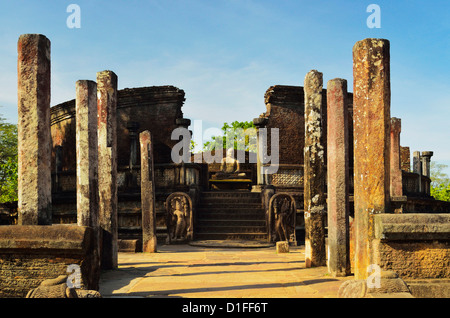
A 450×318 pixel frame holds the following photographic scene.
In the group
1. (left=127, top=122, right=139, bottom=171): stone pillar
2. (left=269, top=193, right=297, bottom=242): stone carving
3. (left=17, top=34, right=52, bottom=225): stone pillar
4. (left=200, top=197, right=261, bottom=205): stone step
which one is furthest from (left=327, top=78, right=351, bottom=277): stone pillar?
(left=127, top=122, right=139, bottom=171): stone pillar

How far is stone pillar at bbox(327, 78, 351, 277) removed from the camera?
6.38m

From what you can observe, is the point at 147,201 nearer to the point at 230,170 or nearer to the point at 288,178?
the point at 288,178

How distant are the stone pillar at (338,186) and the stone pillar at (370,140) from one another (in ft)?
3.18

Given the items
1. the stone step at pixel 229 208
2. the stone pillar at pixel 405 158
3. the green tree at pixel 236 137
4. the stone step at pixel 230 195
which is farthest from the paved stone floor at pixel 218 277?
the green tree at pixel 236 137

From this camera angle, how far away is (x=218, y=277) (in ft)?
21.0

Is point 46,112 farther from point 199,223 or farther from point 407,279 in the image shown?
point 199,223

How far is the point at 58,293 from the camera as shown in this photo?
378 cm

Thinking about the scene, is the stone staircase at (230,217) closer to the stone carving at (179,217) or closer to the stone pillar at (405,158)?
the stone carving at (179,217)

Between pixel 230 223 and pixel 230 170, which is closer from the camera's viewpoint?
pixel 230 223

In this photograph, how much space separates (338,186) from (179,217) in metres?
6.58

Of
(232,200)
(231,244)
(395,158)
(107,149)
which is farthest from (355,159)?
(232,200)

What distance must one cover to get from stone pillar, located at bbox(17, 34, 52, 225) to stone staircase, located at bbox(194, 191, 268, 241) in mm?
7506

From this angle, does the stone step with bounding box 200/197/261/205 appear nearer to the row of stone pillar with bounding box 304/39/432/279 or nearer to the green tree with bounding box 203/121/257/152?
the row of stone pillar with bounding box 304/39/432/279

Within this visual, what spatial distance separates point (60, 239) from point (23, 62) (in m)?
2.27
